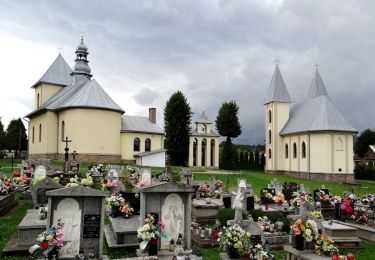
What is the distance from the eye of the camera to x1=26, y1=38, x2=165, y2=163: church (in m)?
34.3

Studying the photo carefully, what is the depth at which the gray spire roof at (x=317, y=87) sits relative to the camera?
44656mm

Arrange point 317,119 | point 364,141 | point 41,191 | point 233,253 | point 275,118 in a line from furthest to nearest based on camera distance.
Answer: point 364,141, point 275,118, point 317,119, point 41,191, point 233,253

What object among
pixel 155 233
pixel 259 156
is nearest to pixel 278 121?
pixel 259 156

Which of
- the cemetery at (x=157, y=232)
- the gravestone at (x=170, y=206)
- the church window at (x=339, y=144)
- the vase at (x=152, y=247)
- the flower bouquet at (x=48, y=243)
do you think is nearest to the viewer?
the flower bouquet at (x=48, y=243)

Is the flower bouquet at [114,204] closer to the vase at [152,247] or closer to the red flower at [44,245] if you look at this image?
the vase at [152,247]

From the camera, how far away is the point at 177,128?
51.8m

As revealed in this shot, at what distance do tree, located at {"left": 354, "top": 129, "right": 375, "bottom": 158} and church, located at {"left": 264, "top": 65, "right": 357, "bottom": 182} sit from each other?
109 ft

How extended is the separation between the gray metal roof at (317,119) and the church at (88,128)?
14.9 meters

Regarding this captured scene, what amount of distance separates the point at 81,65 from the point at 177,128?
16046mm

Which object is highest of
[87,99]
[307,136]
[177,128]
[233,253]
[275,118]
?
[87,99]

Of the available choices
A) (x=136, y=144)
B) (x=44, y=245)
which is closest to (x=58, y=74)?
(x=136, y=144)

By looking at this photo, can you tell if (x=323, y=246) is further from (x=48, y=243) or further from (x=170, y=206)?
(x=48, y=243)

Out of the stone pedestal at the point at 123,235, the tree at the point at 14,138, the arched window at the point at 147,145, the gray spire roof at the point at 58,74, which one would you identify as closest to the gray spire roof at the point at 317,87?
the arched window at the point at 147,145

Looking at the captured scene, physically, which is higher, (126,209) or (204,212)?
(126,209)
